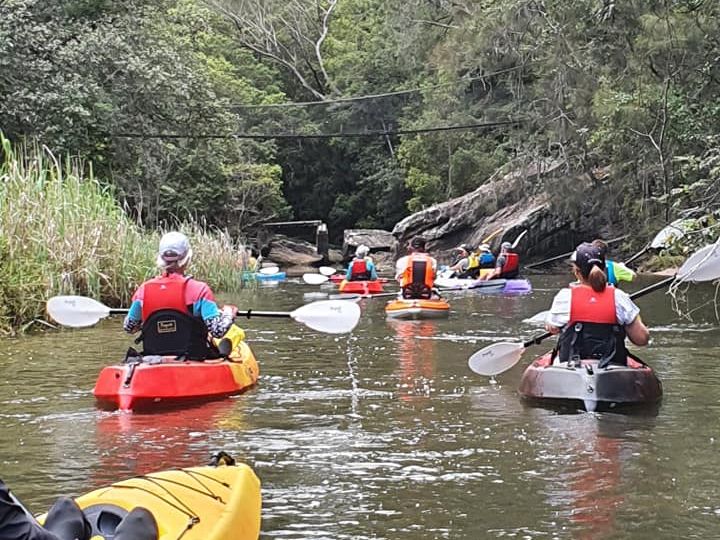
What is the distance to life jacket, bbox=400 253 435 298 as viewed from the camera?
43.4 ft

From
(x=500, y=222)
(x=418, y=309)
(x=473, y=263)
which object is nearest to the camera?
(x=418, y=309)

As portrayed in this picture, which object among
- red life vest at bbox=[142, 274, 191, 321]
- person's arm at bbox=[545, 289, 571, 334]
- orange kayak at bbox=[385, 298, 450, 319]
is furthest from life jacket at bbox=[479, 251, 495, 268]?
red life vest at bbox=[142, 274, 191, 321]

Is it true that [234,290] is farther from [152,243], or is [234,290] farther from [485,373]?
[485,373]

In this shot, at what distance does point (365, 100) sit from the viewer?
36812 millimetres

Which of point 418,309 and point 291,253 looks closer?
point 418,309

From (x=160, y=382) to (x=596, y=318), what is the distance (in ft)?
9.24

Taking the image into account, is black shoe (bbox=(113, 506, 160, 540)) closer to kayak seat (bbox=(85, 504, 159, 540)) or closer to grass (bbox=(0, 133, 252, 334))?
kayak seat (bbox=(85, 504, 159, 540))

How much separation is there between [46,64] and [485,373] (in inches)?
461

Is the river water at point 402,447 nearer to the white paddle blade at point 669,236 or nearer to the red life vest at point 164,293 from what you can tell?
the red life vest at point 164,293

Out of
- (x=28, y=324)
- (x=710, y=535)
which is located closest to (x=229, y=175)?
(x=28, y=324)

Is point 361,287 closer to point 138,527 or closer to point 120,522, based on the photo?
point 120,522

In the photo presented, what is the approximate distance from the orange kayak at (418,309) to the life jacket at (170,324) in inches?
231

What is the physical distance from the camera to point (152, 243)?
13297 millimetres

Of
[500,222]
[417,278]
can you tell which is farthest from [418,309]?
[500,222]
